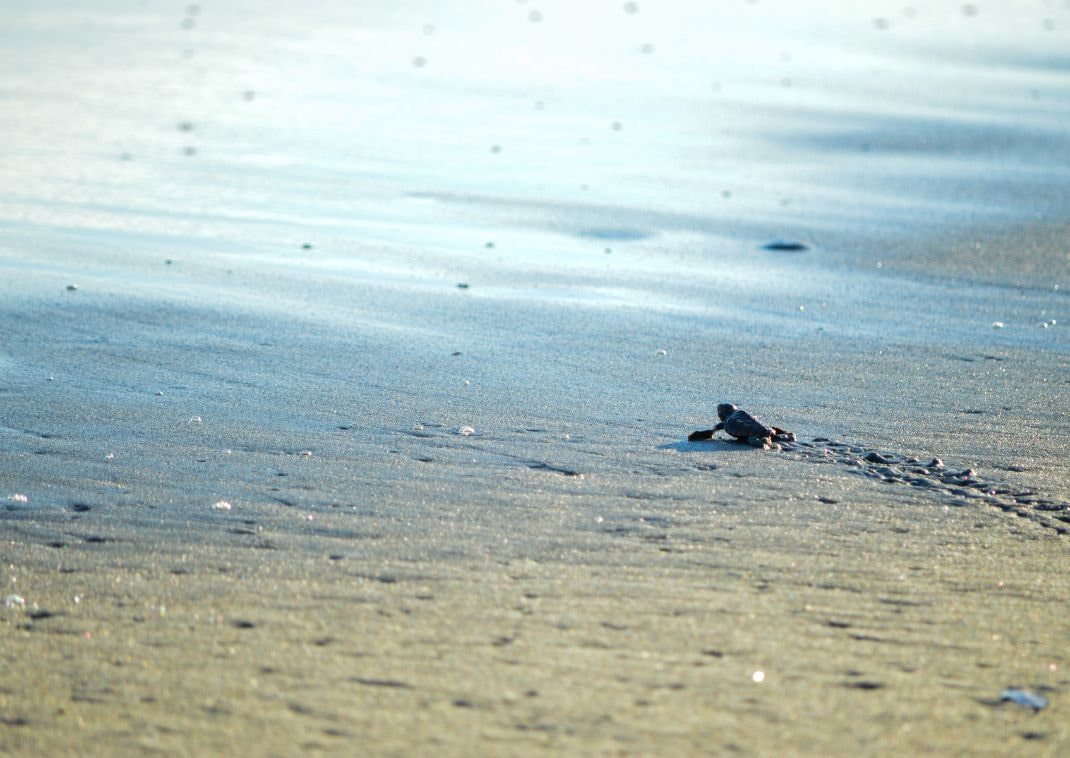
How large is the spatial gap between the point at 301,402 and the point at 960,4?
25.2 m

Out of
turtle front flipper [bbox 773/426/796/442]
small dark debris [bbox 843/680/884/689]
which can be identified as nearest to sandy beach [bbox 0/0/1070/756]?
small dark debris [bbox 843/680/884/689]

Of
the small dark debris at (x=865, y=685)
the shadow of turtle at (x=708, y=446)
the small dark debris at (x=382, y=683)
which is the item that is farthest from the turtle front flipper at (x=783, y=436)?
the small dark debris at (x=382, y=683)

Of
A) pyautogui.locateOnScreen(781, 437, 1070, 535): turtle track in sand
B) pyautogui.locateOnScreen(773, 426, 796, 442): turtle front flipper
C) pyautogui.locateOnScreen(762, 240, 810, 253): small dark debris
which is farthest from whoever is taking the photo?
pyautogui.locateOnScreen(762, 240, 810, 253): small dark debris

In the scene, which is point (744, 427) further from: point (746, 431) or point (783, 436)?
point (783, 436)

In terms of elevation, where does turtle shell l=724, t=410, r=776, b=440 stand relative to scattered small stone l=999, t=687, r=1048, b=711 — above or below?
above

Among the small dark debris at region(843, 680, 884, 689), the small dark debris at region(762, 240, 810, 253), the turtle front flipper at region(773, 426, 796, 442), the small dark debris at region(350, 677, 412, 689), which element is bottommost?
the small dark debris at region(350, 677, 412, 689)

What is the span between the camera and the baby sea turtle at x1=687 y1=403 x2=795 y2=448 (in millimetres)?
5238

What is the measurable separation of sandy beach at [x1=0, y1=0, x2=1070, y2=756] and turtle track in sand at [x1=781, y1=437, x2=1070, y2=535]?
2 cm

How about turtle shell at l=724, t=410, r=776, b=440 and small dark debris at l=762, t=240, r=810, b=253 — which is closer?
turtle shell at l=724, t=410, r=776, b=440

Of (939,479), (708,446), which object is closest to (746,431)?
(708,446)

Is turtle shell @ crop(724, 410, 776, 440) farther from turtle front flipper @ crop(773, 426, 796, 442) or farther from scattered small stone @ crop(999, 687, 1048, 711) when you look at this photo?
scattered small stone @ crop(999, 687, 1048, 711)

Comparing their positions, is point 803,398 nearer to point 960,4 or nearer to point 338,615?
point 338,615

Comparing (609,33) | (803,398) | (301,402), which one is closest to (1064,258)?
(803,398)

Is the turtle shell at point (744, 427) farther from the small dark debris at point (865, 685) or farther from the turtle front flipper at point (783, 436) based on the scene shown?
the small dark debris at point (865, 685)
